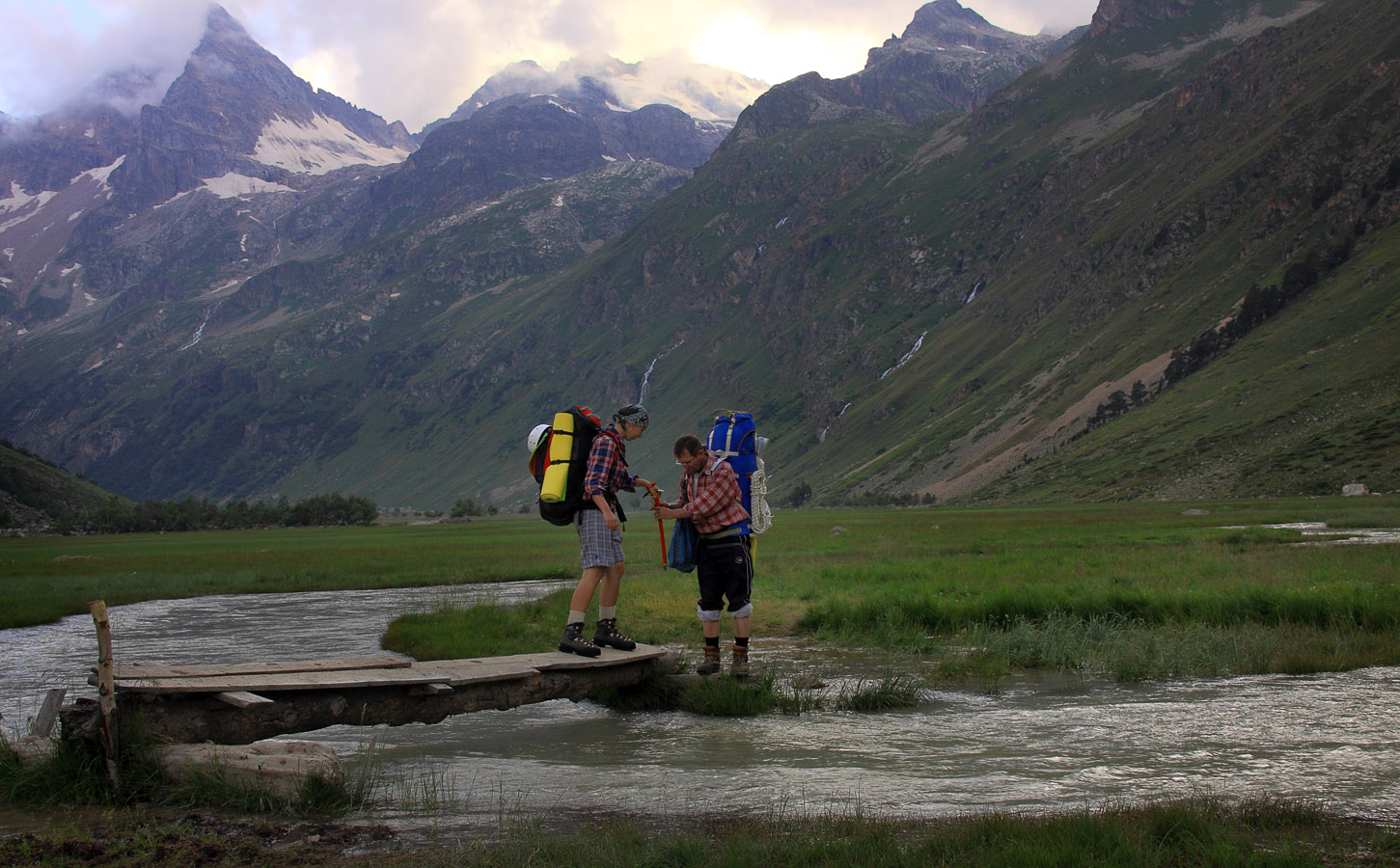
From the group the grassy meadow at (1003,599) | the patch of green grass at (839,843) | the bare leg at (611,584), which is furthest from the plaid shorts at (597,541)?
the patch of green grass at (839,843)

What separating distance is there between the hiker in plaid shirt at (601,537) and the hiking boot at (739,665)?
1.30m

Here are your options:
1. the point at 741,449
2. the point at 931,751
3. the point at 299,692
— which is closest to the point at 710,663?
the point at 741,449

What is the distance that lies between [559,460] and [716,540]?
2246mm

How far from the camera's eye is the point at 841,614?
18.3 m

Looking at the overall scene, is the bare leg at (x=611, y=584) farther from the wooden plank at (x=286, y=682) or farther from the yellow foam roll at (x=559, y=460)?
the wooden plank at (x=286, y=682)

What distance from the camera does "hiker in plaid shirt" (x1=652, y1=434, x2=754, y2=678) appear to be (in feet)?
40.1

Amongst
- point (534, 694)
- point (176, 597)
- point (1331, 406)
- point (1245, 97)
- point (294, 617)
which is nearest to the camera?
point (534, 694)

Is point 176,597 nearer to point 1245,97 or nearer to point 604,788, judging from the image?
point 604,788

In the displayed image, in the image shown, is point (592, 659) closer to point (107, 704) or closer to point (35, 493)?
point (107, 704)

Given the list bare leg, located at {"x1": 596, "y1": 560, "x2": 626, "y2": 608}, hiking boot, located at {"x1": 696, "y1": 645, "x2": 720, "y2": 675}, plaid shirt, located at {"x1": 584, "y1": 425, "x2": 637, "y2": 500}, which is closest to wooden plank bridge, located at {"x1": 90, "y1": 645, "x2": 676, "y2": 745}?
bare leg, located at {"x1": 596, "y1": 560, "x2": 626, "y2": 608}

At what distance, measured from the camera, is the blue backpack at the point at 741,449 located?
1285cm

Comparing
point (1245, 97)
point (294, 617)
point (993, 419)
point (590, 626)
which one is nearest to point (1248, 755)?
point (590, 626)

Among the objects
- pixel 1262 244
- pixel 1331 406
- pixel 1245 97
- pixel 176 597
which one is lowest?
pixel 176 597

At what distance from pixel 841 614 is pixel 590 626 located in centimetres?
470
